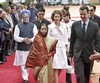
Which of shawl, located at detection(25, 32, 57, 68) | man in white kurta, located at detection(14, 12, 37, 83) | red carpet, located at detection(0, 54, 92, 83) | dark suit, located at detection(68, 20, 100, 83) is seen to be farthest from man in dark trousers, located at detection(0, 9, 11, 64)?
dark suit, located at detection(68, 20, 100, 83)

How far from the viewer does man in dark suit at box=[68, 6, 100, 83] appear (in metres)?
6.83

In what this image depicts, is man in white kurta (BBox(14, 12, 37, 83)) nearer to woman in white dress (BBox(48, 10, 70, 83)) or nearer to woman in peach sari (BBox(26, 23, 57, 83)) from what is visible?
woman in white dress (BBox(48, 10, 70, 83))

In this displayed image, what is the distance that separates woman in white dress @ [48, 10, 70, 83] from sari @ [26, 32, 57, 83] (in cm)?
47

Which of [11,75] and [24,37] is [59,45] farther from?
[11,75]

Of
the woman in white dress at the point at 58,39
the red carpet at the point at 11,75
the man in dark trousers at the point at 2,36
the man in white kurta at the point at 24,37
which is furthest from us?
the man in dark trousers at the point at 2,36

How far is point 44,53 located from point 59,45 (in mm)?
586

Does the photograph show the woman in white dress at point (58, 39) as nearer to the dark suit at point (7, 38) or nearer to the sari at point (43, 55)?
the sari at point (43, 55)

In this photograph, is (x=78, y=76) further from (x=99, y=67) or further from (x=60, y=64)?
(x=99, y=67)

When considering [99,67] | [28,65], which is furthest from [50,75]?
A: [99,67]

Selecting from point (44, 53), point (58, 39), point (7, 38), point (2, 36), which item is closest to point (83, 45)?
point (44, 53)

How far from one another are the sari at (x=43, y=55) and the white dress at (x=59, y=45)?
0.47 m

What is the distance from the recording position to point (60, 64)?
7766mm

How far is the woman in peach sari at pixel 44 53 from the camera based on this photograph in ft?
23.5

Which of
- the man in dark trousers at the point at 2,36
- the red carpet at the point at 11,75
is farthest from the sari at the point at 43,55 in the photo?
the man in dark trousers at the point at 2,36
